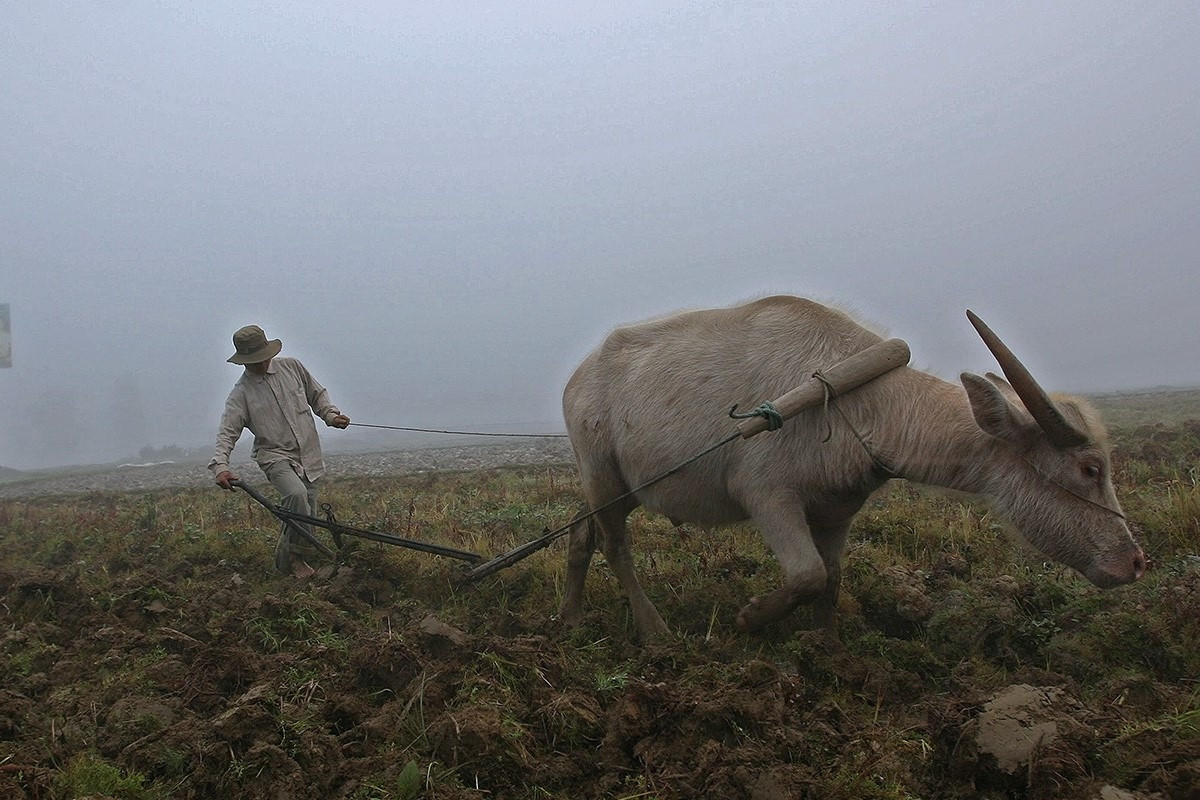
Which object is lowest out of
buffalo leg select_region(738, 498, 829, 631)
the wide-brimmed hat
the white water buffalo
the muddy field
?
the muddy field

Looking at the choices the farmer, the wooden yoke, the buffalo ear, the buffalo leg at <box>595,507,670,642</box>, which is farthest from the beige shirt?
the buffalo ear

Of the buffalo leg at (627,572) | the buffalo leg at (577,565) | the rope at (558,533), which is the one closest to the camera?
the rope at (558,533)

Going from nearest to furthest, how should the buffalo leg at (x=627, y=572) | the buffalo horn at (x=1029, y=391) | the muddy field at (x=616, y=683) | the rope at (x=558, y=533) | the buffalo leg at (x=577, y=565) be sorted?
the muddy field at (x=616, y=683), the buffalo horn at (x=1029, y=391), the rope at (x=558, y=533), the buffalo leg at (x=627, y=572), the buffalo leg at (x=577, y=565)

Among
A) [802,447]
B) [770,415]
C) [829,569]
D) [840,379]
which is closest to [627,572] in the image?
[829,569]

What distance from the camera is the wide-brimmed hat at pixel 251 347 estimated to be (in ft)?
21.1

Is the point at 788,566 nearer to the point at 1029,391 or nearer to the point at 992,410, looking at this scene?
the point at 992,410

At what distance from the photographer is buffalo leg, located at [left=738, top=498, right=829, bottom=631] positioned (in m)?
3.96

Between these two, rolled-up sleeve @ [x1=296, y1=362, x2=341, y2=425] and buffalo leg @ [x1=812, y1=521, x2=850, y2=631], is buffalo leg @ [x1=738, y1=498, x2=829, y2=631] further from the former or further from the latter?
rolled-up sleeve @ [x1=296, y1=362, x2=341, y2=425]

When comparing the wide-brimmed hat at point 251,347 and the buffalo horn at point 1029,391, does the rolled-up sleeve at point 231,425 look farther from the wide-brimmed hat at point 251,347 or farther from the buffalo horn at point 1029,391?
the buffalo horn at point 1029,391

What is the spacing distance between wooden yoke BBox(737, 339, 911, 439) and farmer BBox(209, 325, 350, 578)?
409cm

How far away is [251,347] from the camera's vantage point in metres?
6.51

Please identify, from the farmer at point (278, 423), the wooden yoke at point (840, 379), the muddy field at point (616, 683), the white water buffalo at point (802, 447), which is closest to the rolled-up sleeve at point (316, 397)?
the farmer at point (278, 423)

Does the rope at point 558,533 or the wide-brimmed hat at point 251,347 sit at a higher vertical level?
the wide-brimmed hat at point 251,347

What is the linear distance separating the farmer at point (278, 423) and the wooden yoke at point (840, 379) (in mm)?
4087
